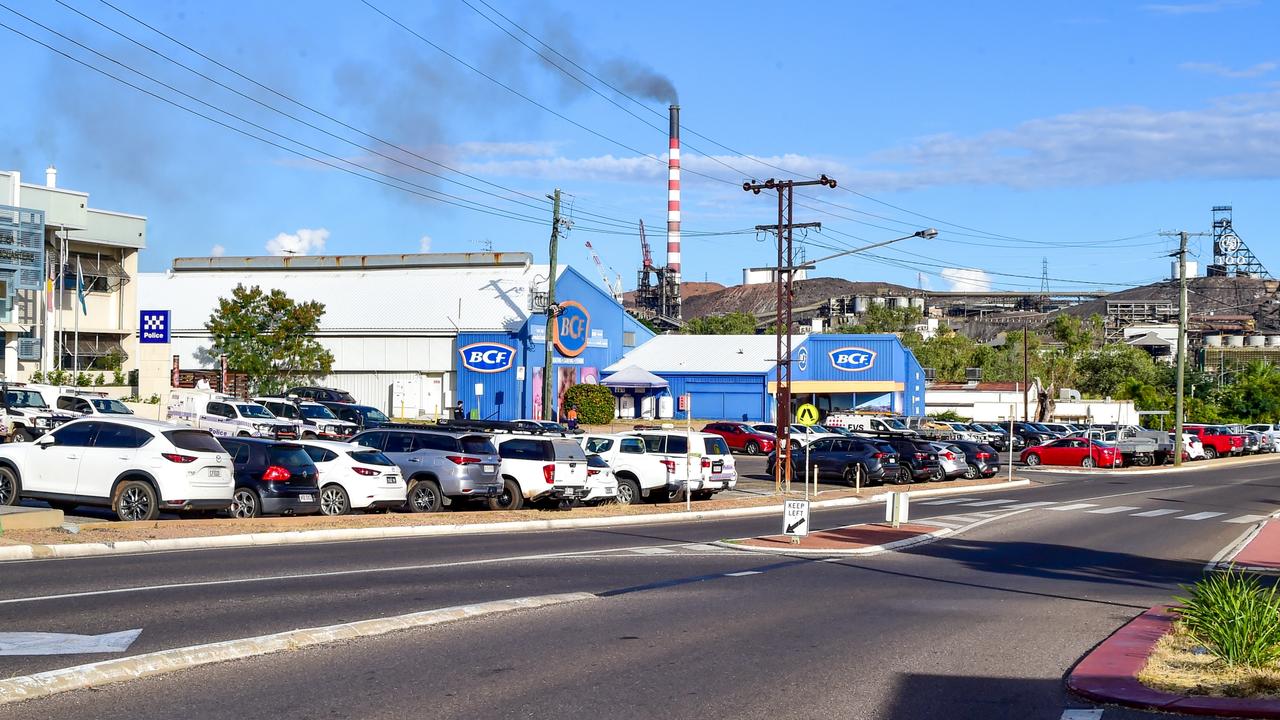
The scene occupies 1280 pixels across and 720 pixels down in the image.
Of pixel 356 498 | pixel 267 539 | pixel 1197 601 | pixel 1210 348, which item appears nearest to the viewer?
pixel 1197 601

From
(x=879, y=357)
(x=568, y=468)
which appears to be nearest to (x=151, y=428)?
(x=568, y=468)

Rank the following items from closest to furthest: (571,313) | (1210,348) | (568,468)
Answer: (568,468) < (571,313) < (1210,348)

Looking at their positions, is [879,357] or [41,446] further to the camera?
[879,357]

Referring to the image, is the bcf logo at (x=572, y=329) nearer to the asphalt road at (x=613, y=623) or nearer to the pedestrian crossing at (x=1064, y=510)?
the pedestrian crossing at (x=1064, y=510)

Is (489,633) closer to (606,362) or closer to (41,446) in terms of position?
(41,446)

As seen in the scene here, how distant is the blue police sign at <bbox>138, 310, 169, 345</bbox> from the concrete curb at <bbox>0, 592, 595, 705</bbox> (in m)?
43.6

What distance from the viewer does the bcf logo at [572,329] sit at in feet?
222

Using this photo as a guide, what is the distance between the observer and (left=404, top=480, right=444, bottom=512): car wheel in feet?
83.1

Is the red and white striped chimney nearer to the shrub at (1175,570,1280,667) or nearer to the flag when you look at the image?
the flag

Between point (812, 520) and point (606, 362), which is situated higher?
point (606, 362)

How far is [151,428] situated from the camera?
20141 mm

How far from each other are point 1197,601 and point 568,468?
1647 cm

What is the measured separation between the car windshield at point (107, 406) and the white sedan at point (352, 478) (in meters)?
14.9

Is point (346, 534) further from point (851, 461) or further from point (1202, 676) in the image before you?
point (851, 461)
